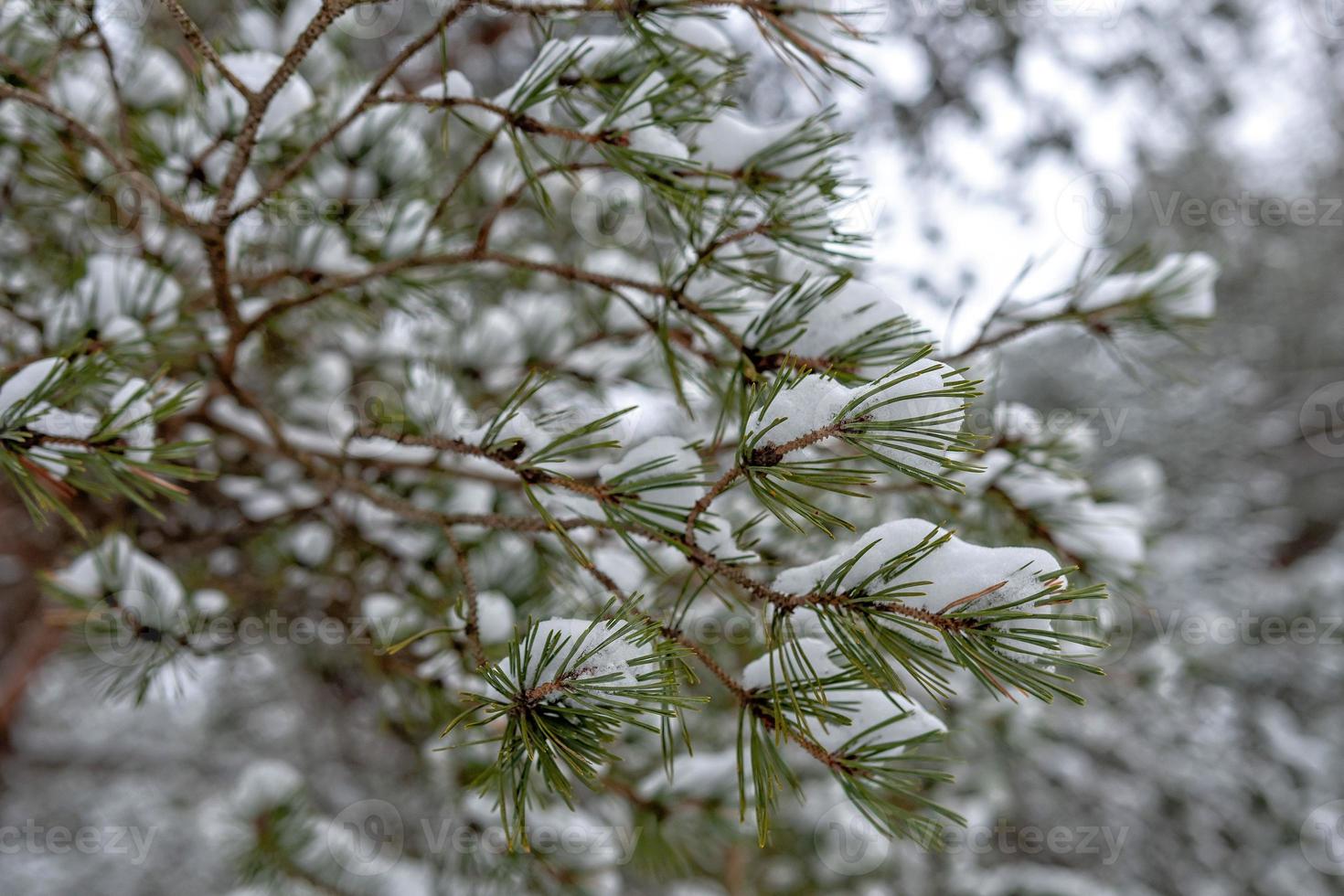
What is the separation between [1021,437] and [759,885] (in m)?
2.89

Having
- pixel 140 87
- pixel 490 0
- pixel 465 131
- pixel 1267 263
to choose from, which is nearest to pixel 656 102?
pixel 490 0

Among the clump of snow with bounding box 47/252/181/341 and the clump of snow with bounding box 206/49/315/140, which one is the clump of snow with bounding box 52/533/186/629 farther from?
the clump of snow with bounding box 206/49/315/140

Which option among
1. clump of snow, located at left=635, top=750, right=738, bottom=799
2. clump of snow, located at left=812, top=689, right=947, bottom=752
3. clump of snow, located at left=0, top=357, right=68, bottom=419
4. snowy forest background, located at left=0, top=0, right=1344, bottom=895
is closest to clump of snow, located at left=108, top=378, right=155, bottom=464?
clump of snow, located at left=0, top=357, right=68, bottom=419

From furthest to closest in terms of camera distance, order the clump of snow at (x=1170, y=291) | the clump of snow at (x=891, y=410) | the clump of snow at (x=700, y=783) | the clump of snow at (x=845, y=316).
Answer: the clump of snow at (x=700, y=783) → the clump of snow at (x=1170, y=291) → the clump of snow at (x=845, y=316) → the clump of snow at (x=891, y=410)

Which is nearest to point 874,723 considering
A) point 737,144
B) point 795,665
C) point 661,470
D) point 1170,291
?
point 795,665

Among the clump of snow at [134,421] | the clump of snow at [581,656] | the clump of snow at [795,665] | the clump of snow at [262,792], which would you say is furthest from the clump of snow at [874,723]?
the clump of snow at [262,792]

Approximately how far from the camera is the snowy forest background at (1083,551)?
1.44 metres

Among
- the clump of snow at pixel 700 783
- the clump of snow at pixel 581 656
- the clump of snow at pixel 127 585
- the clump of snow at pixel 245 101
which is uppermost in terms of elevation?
the clump of snow at pixel 245 101

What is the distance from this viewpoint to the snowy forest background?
1.44 m

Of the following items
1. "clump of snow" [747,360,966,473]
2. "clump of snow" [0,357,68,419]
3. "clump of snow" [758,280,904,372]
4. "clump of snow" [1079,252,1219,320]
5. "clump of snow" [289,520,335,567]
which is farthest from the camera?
"clump of snow" [289,520,335,567]

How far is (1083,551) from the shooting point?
1.03m

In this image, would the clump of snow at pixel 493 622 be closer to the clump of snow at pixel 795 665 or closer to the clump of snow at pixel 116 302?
the clump of snow at pixel 795 665

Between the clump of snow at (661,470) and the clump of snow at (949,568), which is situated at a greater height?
the clump of snow at (949,568)

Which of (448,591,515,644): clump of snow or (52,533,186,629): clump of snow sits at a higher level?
(448,591,515,644): clump of snow
